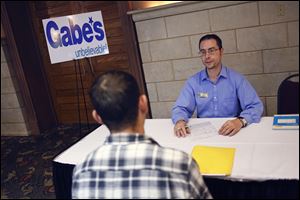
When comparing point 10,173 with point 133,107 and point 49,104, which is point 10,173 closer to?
point 49,104

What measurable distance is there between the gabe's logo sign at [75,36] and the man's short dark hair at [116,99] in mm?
1683

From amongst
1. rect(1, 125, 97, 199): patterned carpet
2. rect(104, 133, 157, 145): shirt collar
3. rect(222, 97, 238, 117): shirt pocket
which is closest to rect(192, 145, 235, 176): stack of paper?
rect(104, 133, 157, 145): shirt collar

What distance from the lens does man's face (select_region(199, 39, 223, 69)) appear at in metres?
2.08

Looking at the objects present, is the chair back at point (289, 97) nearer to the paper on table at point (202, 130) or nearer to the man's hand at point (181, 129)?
the paper on table at point (202, 130)

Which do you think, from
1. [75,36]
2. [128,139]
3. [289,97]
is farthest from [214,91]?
[128,139]

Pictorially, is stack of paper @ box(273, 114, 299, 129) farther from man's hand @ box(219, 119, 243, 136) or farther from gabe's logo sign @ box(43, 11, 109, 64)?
gabe's logo sign @ box(43, 11, 109, 64)

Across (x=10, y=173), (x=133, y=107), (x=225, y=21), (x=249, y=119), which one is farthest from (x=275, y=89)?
(x=10, y=173)

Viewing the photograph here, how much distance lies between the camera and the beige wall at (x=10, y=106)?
4094mm

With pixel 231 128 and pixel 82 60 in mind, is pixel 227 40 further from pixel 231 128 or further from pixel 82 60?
pixel 82 60

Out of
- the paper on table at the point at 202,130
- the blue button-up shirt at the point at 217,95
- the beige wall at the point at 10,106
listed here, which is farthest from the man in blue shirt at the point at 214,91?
the beige wall at the point at 10,106

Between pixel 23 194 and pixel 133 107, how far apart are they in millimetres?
2196

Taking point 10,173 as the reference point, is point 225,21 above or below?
above

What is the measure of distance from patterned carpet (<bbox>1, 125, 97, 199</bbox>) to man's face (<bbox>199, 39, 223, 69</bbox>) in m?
1.70

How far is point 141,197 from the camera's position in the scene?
33.9 inches
